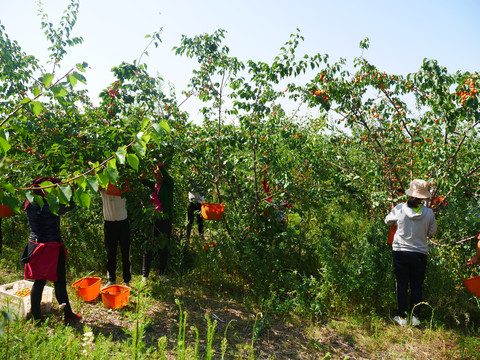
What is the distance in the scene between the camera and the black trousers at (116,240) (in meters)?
3.91

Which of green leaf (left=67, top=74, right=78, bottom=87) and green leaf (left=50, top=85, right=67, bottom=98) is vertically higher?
green leaf (left=67, top=74, right=78, bottom=87)

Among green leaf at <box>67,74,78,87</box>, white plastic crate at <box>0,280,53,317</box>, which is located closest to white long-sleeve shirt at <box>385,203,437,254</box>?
green leaf at <box>67,74,78,87</box>

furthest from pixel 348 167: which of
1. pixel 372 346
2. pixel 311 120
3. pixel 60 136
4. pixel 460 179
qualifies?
pixel 60 136

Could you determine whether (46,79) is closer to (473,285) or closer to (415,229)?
(415,229)

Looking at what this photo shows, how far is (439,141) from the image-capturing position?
12.4ft

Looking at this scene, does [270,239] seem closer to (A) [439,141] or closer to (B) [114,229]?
(B) [114,229]

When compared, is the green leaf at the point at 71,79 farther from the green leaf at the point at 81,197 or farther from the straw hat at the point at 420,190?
the straw hat at the point at 420,190

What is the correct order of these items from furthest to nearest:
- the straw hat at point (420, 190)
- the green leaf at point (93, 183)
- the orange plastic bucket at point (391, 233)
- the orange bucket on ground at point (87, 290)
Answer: the orange plastic bucket at point (391, 233) → the orange bucket on ground at point (87, 290) → the straw hat at point (420, 190) → the green leaf at point (93, 183)

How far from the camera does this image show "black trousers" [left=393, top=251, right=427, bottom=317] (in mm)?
3461

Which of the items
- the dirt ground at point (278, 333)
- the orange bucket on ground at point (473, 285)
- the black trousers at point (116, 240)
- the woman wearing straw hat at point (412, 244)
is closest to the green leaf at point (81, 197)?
the dirt ground at point (278, 333)

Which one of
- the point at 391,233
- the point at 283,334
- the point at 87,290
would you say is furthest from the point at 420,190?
the point at 87,290

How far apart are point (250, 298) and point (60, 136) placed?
9.18 feet

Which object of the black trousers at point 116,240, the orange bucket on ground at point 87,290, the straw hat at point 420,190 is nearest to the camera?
the straw hat at point 420,190

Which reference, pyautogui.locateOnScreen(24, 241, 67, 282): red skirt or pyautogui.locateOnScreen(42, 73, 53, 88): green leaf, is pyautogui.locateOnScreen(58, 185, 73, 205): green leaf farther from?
pyautogui.locateOnScreen(24, 241, 67, 282): red skirt
